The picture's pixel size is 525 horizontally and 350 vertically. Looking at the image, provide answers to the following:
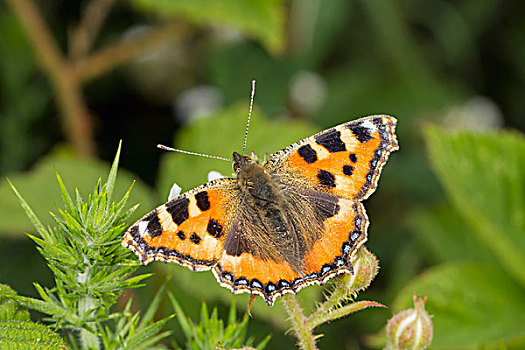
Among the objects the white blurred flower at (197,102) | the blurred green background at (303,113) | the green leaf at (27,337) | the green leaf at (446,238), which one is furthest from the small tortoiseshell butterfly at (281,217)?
the white blurred flower at (197,102)

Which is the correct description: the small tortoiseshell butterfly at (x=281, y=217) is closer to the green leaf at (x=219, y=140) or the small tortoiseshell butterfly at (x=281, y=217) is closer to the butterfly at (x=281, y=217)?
the butterfly at (x=281, y=217)

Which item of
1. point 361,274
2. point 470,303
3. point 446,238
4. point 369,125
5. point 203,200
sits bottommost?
point 446,238

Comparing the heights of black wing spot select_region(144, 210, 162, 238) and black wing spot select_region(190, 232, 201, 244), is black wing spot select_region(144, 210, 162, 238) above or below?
above

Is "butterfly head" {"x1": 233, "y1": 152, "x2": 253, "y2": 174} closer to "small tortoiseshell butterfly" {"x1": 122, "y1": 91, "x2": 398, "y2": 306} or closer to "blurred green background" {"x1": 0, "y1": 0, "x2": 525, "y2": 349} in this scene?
"small tortoiseshell butterfly" {"x1": 122, "y1": 91, "x2": 398, "y2": 306}

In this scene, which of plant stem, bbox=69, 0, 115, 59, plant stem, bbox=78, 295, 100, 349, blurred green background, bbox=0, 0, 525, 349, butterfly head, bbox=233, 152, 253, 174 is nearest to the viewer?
plant stem, bbox=78, 295, 100, 349

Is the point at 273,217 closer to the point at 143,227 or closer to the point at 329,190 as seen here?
the point at 329,190

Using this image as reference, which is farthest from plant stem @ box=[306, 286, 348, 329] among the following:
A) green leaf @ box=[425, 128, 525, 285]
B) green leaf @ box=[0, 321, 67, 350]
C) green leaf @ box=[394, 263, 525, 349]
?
green leaf @ box=[425, 128, 525, 285]

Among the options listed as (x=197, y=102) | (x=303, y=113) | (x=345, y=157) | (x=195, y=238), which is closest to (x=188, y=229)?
(x=195, y=238)
